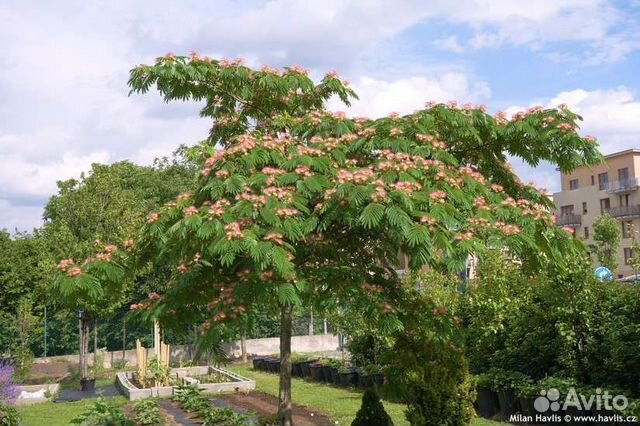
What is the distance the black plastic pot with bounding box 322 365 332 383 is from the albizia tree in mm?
12960

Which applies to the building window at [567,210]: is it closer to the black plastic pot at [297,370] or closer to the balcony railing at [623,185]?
the balcony railing at [623,185]

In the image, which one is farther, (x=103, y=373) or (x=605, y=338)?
(x=103, y=373)

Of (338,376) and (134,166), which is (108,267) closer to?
(338,376)

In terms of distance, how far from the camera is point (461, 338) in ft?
26.2

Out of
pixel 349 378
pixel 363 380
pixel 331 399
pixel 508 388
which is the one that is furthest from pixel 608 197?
pixel 508 388

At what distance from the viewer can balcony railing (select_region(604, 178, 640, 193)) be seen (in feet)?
180

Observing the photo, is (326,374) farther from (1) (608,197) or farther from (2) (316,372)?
(1) (608,197)

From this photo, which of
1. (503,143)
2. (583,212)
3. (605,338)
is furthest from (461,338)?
(583,212)

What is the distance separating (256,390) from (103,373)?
36.3 feet

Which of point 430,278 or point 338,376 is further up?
point 430,278

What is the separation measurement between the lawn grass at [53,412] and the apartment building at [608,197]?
4313 cm

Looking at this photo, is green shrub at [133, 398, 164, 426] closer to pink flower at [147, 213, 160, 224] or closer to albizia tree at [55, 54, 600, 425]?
albizia tree at [55, 54, 600, 425]

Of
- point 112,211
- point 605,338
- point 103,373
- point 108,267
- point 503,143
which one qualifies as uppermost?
point 112,211

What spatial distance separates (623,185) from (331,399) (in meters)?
46.3
